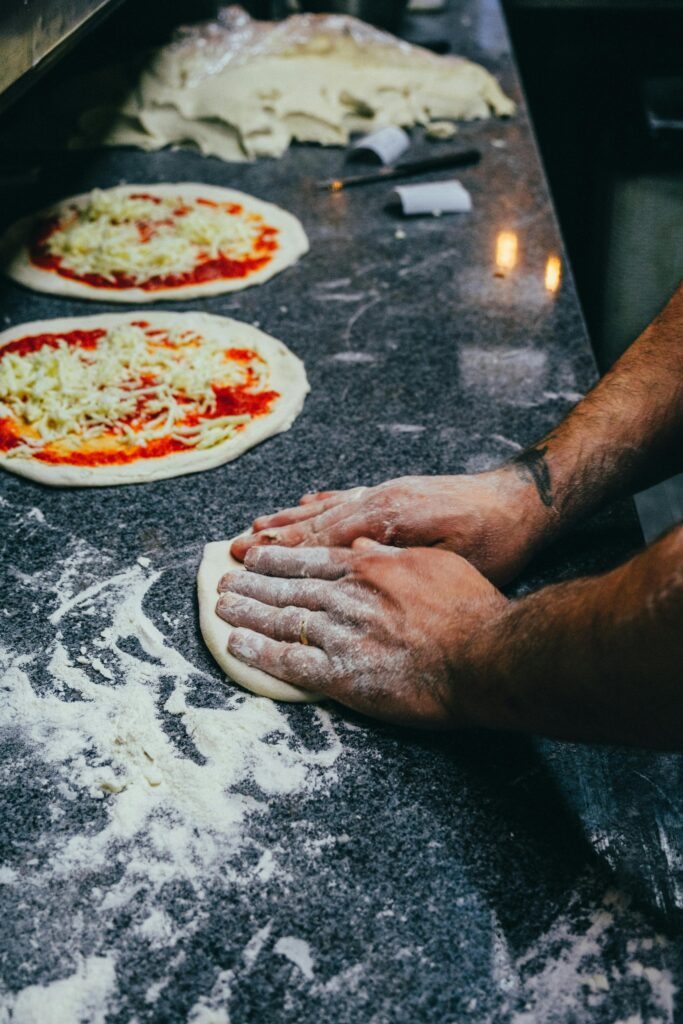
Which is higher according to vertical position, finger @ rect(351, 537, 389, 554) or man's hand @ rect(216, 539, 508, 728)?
finger @ rect(351, 537, 389, 554)

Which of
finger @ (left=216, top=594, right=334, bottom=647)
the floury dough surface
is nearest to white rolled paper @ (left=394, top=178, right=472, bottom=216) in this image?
the floury dough surface

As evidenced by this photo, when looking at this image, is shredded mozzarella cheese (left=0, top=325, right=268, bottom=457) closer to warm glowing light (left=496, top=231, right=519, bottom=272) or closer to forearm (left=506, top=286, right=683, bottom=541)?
forearm (left=506, top=286, right=683, bottom=541)

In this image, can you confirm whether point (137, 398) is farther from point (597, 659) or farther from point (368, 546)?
point (597, 659)

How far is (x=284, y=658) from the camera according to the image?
1.25 m

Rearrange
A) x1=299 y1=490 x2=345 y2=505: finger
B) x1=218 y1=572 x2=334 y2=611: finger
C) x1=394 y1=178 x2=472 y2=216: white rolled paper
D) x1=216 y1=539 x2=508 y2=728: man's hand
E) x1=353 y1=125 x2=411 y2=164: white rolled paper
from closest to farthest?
x1=216 y1=539 x2=508 y2=728: man's hand < x1=218 y1=572 x2=334 y2=611: finger < x1=299 y1=490 x2=345 y2=505: finger < x1=394 y1=178 x2=472 y2=216: white rolled paper < x1=353 y1=125 x2=411 y2=164: white rolled paper

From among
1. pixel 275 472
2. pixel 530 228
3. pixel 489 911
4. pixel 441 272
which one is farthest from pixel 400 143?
pixel 489 911

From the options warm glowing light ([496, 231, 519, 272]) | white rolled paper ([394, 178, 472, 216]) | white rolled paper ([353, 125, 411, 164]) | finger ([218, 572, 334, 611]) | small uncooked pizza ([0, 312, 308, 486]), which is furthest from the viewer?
white rolled paper ([353, 125, 411, 164])

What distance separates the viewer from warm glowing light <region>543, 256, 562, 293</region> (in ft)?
7.65

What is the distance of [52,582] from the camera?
1463 millimetres

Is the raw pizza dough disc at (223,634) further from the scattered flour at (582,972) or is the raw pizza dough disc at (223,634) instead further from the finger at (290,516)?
the scattered flour at (582,972)

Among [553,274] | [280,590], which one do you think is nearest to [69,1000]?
[280,590]

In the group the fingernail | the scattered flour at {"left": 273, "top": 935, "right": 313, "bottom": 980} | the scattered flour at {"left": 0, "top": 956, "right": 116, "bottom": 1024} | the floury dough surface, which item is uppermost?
the floury dough surface

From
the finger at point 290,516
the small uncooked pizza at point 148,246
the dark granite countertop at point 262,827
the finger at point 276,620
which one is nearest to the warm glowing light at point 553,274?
the small uncooked pizza at point 148,246

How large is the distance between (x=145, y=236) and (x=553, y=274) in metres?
1.08
